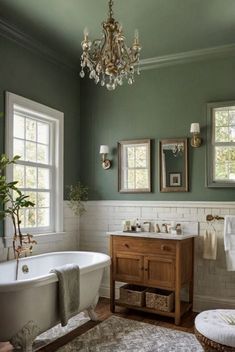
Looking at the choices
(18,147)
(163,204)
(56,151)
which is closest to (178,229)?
(163,204)

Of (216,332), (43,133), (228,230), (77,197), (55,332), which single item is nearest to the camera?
(216,332)

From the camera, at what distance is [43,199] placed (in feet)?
14.4

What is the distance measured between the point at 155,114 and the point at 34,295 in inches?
→ 107

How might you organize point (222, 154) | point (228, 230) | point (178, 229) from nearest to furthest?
point (228, 230) < point (222, 154) < point (178, 229)

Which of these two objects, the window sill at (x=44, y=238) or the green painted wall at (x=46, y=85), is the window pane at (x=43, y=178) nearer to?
the green painted wall at (x=46, y=85)

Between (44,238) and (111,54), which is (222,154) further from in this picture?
(44,238)

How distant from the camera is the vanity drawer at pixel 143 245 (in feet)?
12.3

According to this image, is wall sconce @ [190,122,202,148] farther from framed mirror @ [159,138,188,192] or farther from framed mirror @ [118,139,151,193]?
framed mirror @ [118,139,151,193]

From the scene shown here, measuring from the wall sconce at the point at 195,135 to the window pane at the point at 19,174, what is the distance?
6.76ft

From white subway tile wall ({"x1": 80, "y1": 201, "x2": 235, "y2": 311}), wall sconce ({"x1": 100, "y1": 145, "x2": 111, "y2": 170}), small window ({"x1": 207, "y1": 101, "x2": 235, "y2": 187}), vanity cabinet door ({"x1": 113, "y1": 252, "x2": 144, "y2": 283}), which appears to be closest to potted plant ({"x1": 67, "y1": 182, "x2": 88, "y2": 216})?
white subway tile wall ({"x1": 80, "y1": 201, "x2": 235, "y2": 311})

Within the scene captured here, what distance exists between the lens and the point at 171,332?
11.3 ft

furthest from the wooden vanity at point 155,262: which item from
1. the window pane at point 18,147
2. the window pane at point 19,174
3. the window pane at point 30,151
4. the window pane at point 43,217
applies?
the window pane at point 18,147

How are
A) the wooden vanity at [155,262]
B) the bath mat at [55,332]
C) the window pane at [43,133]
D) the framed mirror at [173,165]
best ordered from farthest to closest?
the window pane at [43,133] < the framed mirror at [173,165] < the wooden vanity at [155,262] < the bath mat at [55,332]

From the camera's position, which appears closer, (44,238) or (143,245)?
(143,245)
